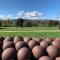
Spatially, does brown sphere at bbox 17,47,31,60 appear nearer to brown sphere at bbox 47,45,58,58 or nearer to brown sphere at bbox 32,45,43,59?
brown sphere at bbox 32,45,43,59

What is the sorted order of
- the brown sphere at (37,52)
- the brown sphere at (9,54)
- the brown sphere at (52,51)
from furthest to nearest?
1. the brown sphere at (9,54)
2. the brown sphere at (37,52)
3. the brown sphere at (52,51)

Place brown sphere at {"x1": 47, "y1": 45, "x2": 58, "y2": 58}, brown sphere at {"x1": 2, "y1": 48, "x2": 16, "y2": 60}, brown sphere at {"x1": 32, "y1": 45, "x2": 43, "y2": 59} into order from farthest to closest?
brown sphere at {"x1": 2, "y1": 48, "x2": 16, "y2": 60}
brown sphere at {"x1": 32, "y1": 45, "x2": 43, "y2": 59}
brown sphere at {"x1": 47, "y1": 45, "x2": 58, "y2": 58}

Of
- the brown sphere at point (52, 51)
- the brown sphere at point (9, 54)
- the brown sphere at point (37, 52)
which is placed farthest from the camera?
the brown sphere at point (9, 54)

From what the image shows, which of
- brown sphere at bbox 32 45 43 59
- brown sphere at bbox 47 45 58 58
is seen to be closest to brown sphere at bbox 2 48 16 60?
brown sphere at bbox 32 45 43 59

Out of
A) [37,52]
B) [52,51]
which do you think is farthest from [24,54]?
[52,51]

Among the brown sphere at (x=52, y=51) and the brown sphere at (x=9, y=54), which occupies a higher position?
the brown sphere at (x=52, y=51)

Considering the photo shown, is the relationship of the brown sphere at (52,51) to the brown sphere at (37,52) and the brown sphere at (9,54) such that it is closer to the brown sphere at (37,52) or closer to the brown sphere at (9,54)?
the brown sphere at (37,52)

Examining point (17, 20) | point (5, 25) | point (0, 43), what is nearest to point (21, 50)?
point (0, 43)

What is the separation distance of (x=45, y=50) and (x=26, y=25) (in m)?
43.8

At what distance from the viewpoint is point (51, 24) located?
49719mm

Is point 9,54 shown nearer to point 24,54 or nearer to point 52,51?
point 24,54

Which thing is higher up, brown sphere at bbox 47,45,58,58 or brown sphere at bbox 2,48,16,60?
brown sphere at bbox 47,45,58,58

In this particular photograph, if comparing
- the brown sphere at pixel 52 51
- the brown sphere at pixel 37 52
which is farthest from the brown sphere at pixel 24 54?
the brown sphere at pixel 52 51

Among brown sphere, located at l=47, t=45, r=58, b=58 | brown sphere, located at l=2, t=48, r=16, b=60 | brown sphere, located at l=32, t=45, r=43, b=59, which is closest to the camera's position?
brown sphere, located at l=47, t=45, r=58, b=58
